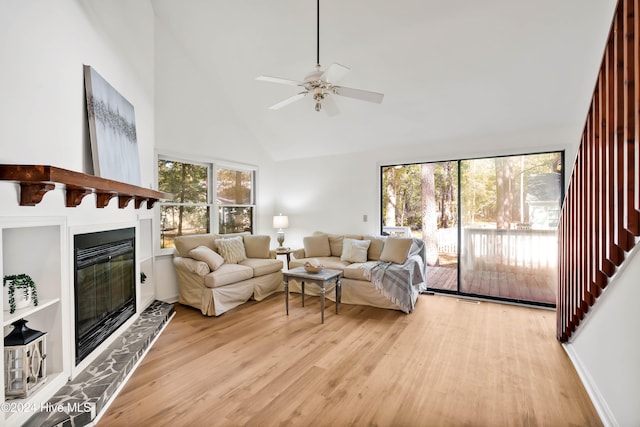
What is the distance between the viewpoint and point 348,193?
18.5 feet

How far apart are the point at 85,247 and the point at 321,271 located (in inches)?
97.7

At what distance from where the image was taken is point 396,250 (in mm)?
4496

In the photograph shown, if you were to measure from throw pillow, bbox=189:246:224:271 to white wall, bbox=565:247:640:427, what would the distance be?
3786mm

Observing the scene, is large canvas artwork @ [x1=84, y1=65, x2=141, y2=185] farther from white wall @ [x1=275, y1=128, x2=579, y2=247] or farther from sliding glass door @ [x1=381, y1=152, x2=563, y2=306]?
sliding glass door @ [x1=381, y1=152, x2=563, y2=306]

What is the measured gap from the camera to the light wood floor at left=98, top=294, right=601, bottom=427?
77.7 inches

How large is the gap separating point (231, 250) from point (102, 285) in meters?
1.99

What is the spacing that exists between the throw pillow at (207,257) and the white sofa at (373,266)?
1.15 m

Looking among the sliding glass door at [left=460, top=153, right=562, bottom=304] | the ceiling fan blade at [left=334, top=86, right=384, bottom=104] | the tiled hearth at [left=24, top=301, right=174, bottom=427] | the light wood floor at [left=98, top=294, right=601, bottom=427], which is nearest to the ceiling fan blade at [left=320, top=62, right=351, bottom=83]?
the ceiling fan blade at [left=334, top=86, right=384, bottom=104]

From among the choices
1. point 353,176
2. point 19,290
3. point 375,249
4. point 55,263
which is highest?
point 353,176

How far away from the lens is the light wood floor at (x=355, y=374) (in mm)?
1975

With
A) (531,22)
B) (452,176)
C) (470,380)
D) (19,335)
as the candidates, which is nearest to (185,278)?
(19,335)

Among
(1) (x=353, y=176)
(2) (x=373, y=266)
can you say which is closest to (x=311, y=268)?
(2) (x=373, y=266)

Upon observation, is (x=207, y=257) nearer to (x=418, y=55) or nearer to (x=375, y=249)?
(x=375, y=249)

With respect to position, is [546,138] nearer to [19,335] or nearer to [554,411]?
[554,411]
